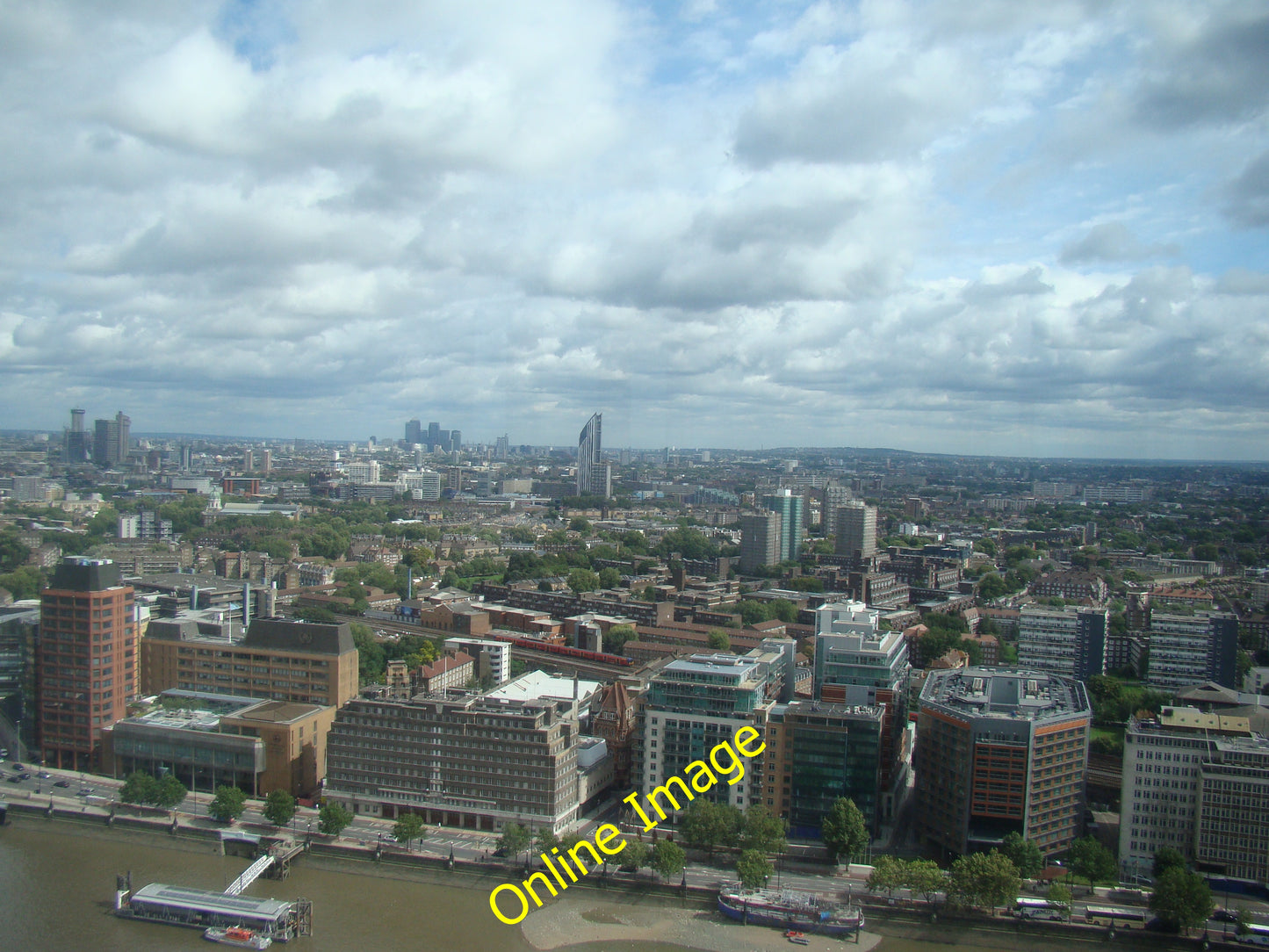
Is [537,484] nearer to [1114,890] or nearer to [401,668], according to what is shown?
[401,668]

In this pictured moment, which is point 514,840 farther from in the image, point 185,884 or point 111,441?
point 111,441

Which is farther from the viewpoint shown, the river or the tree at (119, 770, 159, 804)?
the tree at (119, 770, 159, 804)

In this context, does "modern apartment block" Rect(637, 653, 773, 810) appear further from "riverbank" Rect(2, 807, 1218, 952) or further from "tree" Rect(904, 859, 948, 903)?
"tree" Rect(904, 859, 948, 903)

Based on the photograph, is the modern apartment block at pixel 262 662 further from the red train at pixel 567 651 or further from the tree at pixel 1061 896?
the tree at pixel 1061 896

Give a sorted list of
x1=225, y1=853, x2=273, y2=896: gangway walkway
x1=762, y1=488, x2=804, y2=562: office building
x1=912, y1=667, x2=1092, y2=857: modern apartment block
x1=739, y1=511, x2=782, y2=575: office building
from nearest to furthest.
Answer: x1=225, y1=853, x2=273, y2=896: gangway walkway
x1=912, y1=667, x2=1092, y2=857: modern apartment block
x1=739, y1=511, x2=782, y2=575: office building
x1=762, y1=488, x2=804, y2=562: office building

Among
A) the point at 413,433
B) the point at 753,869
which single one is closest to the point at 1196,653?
the point at 753,869

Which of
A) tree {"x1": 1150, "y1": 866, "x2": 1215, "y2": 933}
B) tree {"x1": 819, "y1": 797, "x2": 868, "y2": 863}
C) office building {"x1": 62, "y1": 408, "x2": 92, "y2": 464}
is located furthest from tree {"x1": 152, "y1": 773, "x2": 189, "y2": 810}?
office building {"x1": 62, "y1": 408, "x2": 92, "y2": 464}

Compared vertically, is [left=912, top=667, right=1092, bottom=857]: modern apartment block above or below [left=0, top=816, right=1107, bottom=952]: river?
above

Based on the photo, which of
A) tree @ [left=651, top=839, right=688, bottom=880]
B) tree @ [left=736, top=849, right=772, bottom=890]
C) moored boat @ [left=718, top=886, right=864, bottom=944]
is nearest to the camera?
moored boat @ [left=718, top=886, right=864, bottom=944]
